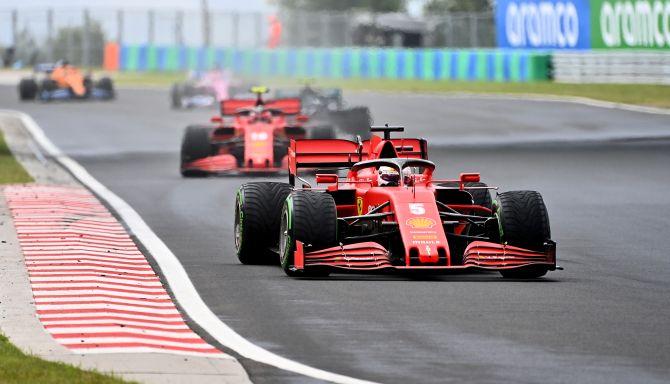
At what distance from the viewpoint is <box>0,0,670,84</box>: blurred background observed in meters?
51.9

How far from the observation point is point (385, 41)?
7888 cm

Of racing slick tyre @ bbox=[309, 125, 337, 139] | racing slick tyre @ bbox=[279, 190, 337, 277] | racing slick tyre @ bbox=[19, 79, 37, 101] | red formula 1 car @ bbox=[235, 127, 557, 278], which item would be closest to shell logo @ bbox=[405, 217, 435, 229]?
red formula 1 car @ bbox=[235, 127, 557, 278]

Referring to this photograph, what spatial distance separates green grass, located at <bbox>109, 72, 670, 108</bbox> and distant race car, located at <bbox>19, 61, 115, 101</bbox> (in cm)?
860

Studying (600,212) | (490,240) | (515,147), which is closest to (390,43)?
(515,147)

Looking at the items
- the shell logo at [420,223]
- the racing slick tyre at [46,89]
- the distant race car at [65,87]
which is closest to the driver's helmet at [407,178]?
the shell logo at [420,223]

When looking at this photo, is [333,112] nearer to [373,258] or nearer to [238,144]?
[238,144]

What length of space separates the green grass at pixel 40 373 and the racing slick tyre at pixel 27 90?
46.7m

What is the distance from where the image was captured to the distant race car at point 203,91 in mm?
50281

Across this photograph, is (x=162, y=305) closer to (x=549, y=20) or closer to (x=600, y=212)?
(x=600, y=212)

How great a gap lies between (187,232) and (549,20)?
39.1 metres

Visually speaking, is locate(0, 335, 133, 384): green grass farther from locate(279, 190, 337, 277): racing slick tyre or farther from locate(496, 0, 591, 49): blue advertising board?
locate(496, 0, 591, 49): blue advertising board

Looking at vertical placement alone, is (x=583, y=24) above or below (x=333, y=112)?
above

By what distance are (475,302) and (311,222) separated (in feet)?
5.93

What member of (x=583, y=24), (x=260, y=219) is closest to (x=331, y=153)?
(x=260, y=219)
